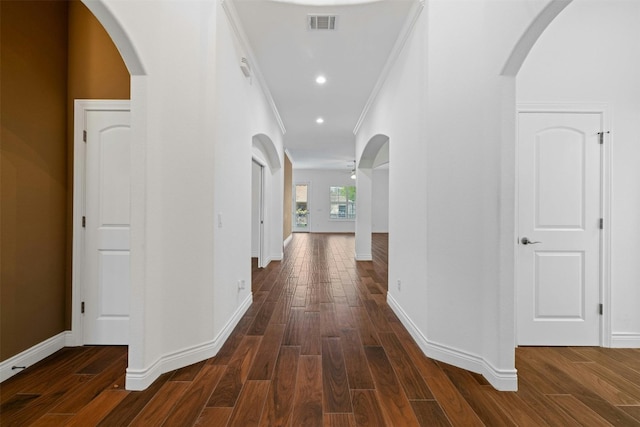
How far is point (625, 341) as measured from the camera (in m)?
2.62

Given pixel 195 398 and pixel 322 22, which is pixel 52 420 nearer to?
pixel 195 398

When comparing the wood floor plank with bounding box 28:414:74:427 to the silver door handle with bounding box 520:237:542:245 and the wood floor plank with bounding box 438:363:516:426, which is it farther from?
the silver door handle with bounding box 520:237:542:245

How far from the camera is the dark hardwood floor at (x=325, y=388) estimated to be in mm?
1739

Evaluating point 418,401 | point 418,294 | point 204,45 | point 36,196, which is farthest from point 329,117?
point 418,401

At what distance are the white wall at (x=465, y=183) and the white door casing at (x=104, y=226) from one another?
2658 millimetres

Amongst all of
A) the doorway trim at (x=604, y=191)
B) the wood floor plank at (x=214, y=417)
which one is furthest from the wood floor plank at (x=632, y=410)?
the wood floor plank at (x=214, y=417)

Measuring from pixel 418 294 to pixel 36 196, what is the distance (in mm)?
3330

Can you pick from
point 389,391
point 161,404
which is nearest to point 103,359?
point 161,404

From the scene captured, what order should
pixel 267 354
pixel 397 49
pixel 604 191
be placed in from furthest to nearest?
1. pixel 397 49
2. pixel 604 191
3. pixel 267 354

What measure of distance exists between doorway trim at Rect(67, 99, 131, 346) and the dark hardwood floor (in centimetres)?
34

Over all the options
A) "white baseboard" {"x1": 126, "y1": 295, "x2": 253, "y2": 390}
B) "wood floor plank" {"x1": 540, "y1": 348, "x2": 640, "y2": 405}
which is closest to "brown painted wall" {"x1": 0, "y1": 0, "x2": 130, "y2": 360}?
"white baseboard" {"x1": 126, "y1": 295, "x2": 253, "y2": 390}

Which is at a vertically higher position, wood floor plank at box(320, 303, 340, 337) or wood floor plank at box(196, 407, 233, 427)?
wood floor plank at box(320, 303, 340, 337)

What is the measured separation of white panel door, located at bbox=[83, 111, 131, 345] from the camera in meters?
2.60

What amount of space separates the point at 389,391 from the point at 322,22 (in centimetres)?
332
